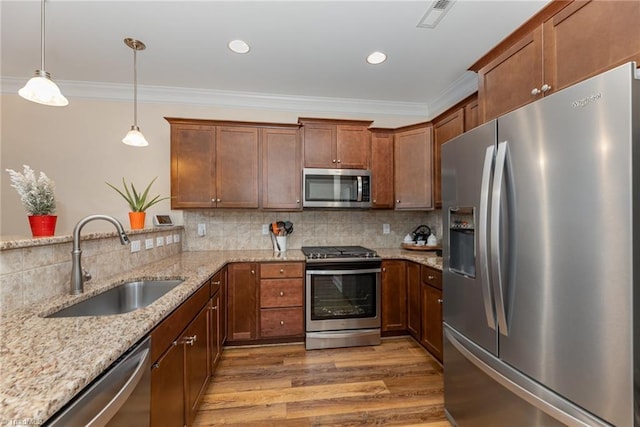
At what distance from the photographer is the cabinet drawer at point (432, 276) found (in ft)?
7.64

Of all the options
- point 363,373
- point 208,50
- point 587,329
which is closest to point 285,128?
point 208,50

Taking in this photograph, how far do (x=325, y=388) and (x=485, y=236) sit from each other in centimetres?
164

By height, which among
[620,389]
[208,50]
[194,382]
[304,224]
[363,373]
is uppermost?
[208,50]

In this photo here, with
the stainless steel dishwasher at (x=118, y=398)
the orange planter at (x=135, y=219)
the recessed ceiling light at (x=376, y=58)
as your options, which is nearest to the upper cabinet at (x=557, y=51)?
the recessed ceiling light at (x=376, y=58)

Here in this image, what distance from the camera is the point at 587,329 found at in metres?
0.96

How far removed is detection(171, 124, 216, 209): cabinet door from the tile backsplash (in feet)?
1.20

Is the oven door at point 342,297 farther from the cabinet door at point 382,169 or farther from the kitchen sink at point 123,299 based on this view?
the kitchen sink at point 123,299

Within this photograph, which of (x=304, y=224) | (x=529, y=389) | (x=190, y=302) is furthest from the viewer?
(x=304, y=224)

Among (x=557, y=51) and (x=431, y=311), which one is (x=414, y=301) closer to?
(x=431, y=311)

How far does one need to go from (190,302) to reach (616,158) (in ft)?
6.44

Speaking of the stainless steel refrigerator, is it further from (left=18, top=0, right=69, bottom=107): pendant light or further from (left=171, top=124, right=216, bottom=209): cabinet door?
(left=171, top=124, right=216, bottom=209): cabinet door

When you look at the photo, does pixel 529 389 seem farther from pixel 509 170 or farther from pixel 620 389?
pixel 509 170

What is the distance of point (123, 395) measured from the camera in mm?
868

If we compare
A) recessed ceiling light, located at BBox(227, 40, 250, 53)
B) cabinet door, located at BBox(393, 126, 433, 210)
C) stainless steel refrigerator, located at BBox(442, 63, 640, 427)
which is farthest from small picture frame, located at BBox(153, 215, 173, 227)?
stainless steel refrigerator, located at BBox(442, 63, 640, 427)
